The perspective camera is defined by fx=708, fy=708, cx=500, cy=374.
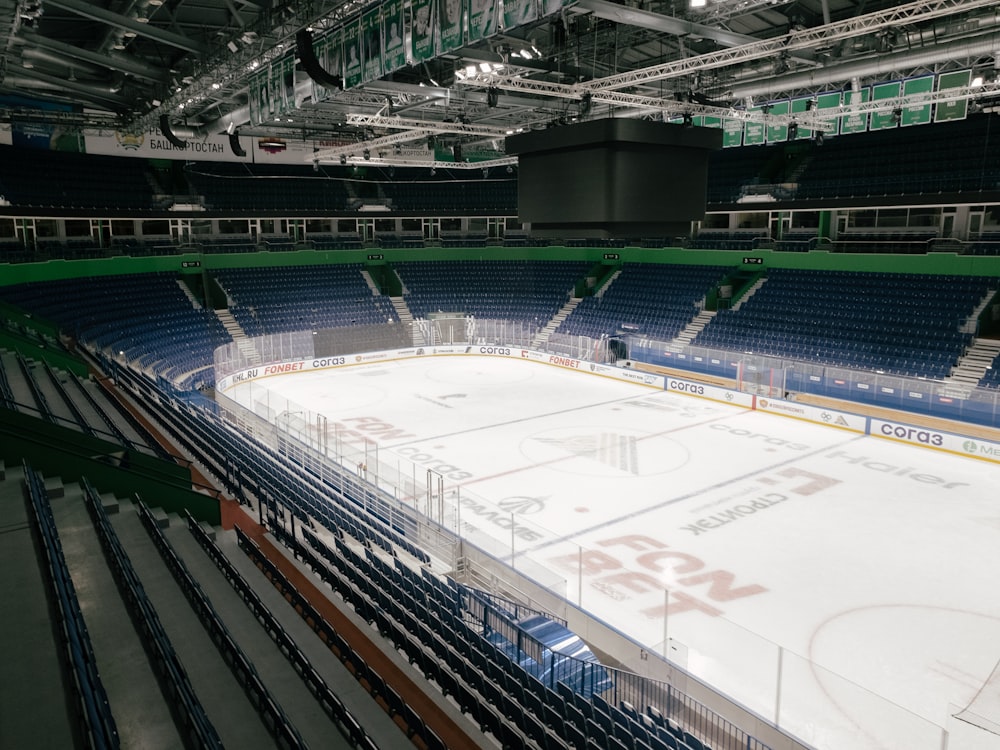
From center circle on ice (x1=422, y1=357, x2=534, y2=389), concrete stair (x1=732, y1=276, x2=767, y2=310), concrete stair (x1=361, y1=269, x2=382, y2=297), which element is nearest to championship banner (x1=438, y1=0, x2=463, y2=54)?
center circle on ice (x1=422, y1=357, x2=534, y2=389)

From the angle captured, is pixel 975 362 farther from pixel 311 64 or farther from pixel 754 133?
pixel 311 64

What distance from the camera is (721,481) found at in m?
16.2

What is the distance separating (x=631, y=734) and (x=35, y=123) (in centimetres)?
3180

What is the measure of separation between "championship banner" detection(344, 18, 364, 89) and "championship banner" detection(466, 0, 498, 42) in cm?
289

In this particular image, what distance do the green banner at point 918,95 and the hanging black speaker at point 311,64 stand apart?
49.6ft

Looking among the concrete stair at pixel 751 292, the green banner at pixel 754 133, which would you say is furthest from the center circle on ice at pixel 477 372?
the green banner at pixel 754 133

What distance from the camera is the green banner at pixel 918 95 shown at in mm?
19344

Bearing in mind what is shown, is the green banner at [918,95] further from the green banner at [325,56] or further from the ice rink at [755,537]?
the green banner at [325,56]

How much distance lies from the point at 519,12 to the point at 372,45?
3611mm

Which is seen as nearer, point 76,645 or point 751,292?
point 76,645

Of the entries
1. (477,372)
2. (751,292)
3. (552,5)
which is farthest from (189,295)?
(552,5)

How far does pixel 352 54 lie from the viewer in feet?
40.9

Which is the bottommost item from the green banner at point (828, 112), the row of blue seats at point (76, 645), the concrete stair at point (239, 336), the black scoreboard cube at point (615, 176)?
the concrete stair at point (239, 336)

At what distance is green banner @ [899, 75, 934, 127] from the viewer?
19344mm
